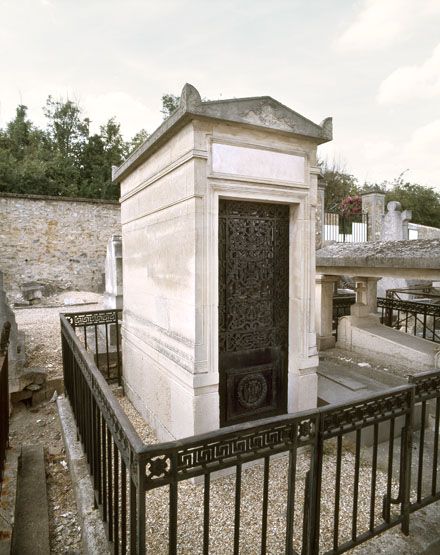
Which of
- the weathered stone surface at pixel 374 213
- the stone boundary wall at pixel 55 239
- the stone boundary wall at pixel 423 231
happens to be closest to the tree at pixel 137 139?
the stone boundary wall at pixel 55 239

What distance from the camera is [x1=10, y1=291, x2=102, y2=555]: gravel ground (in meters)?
2.54

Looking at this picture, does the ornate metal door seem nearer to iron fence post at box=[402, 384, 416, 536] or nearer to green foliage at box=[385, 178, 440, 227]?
iron fence post at box=[402, 384, 416, 536]

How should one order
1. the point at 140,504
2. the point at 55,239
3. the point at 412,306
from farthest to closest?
the point at 55,239 → the point at 412,306 → the point at 140,504

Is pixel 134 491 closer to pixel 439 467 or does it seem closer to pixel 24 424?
pixel 439 467

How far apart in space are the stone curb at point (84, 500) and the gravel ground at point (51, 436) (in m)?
0.14

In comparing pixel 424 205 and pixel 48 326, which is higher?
pixel 424 205

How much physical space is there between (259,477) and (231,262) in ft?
6.29

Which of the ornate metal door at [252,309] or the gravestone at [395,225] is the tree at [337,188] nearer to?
the gravestone at [395,225]

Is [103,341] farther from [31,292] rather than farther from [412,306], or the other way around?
[31,292]

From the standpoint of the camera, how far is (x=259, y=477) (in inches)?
117

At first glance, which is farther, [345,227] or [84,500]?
[345,227]

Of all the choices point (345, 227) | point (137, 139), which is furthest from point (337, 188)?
point (137, 139)

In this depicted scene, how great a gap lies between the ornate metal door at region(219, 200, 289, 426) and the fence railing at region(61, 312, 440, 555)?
1.99ft

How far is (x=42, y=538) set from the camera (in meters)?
2.38
